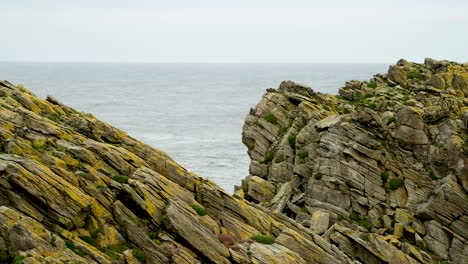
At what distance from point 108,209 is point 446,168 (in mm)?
24822

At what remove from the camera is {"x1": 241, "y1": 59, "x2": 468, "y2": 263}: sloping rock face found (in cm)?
4081

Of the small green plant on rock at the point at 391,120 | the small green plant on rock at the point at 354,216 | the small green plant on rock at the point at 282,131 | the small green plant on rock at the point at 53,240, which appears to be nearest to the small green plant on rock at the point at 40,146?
the small green plant on rock at the point at 53,240

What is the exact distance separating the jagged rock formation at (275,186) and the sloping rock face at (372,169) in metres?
0.09

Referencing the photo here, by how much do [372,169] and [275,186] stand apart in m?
8.49

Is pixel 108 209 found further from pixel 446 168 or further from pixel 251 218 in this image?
pixel 446 168

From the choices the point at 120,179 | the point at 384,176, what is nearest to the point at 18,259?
the point at 120,179

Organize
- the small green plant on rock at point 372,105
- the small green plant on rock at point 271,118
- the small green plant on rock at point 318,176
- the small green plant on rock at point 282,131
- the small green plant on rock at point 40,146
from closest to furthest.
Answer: the small green plant on rock at point 40,146 < the small green plant on rock at point 318,176 < the small green plant on rock at point 372,105 < the small green plant on rock at point 282,131 < the small green plant on rock at point 271,118

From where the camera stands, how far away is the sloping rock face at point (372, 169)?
40.8m

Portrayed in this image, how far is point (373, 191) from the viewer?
1737 inches

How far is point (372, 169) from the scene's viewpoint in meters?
44.6

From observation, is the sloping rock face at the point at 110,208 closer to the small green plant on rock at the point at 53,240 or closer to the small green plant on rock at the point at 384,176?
the small green plant on rock at the point at 53,240

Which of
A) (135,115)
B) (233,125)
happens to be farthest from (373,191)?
(135,115)

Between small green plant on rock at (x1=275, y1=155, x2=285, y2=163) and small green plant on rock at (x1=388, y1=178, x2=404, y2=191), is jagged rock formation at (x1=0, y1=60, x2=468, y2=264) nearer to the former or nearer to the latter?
small green plant on rock at (x1=388, y1=178, x2=404, y2=191)

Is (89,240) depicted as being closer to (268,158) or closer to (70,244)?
(70,244)
